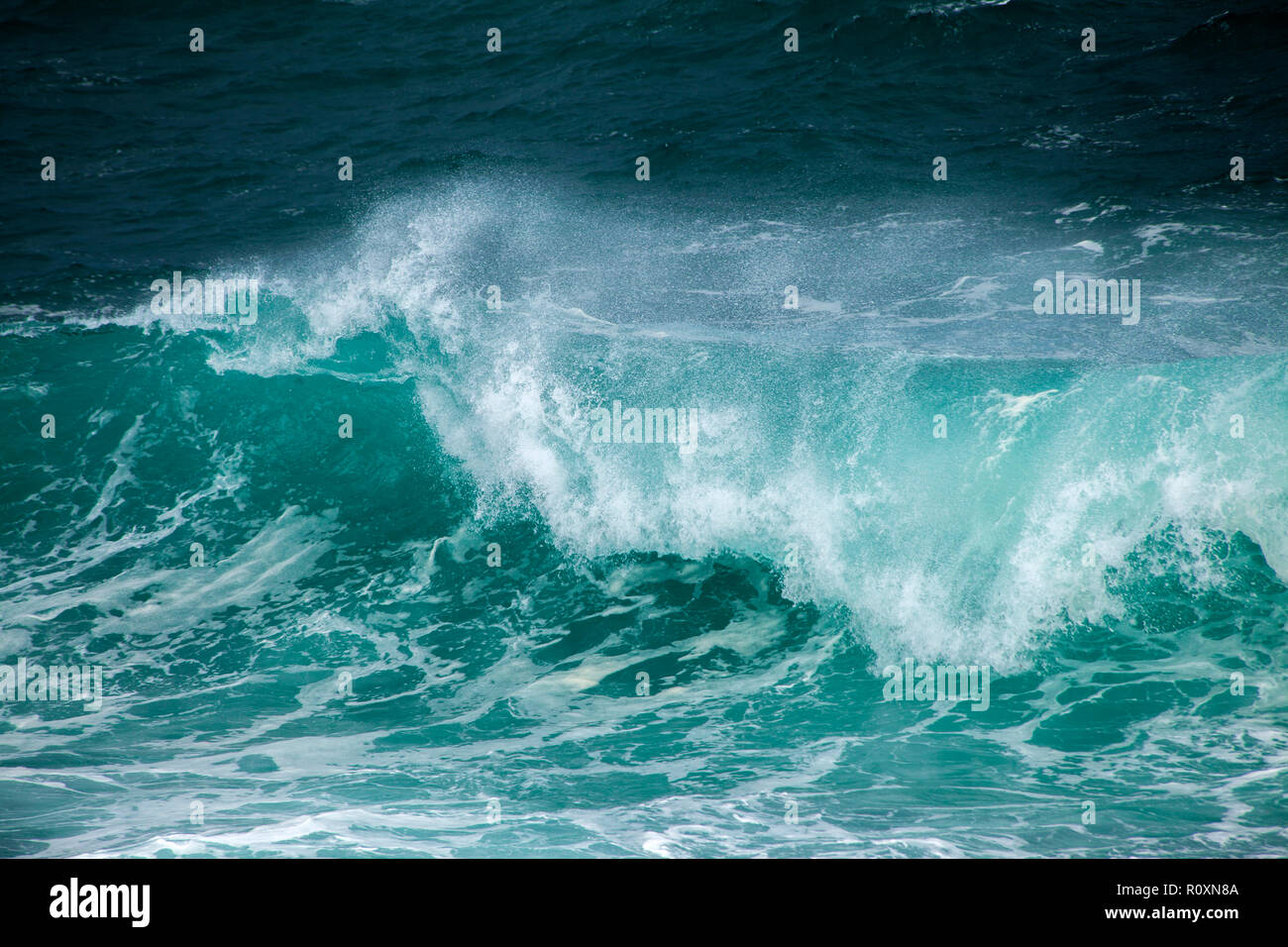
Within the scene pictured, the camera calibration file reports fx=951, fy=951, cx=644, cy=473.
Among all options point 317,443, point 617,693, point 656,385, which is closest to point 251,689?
point 617,693

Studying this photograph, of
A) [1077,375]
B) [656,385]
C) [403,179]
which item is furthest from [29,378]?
[1077,375]

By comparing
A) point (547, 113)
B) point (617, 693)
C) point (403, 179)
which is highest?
point (547, 113)

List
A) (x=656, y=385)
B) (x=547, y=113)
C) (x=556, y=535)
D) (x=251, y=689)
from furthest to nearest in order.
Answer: (x=547, y=113), (x=656, y=385), (x=556, y=535), (x=251, y=689)

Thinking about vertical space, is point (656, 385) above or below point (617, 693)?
above

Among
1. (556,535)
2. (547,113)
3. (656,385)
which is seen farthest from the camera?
(547,113)

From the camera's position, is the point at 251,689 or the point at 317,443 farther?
the point at 317,443

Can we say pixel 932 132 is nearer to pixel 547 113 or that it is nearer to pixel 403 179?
pixel 547 113
